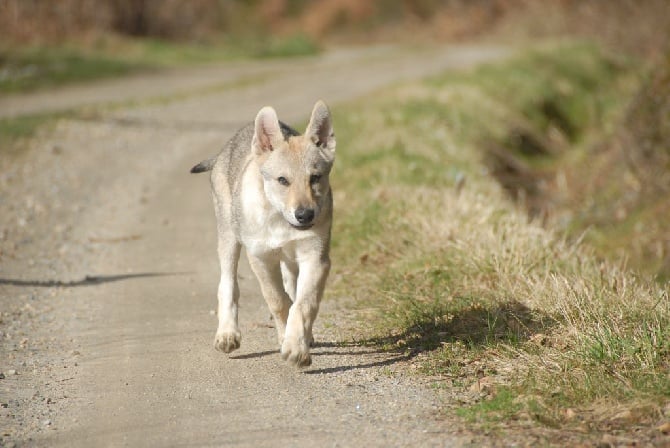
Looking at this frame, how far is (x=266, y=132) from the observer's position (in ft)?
20.1

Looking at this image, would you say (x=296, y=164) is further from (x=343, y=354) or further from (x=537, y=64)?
(x=537, y=64)

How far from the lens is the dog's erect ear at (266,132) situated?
6074 millimetres

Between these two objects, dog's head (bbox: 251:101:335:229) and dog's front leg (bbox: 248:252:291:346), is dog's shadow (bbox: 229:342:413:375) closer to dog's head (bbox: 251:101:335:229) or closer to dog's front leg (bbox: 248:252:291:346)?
dog's front leg (bbox: 248:252:291:346)

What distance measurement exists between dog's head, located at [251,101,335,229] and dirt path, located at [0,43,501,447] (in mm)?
1074

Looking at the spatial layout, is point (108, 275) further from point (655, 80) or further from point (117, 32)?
point (117, 32)

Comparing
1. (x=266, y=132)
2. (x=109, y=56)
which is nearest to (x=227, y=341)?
(x=266, y=132)

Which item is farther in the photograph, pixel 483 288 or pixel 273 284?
pixel 483 288

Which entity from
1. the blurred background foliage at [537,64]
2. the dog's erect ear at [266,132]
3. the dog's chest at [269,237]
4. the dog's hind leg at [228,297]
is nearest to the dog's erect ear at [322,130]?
the dog's erect ear at [266,132]

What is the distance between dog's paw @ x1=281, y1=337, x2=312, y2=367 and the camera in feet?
18.3

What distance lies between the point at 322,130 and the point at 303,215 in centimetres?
80

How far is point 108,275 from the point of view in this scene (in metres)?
8.26

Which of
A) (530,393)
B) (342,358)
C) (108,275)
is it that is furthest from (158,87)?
(530,393)

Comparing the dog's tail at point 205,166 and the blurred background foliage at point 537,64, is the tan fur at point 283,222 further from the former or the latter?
the blurred background foliage at point 537,64

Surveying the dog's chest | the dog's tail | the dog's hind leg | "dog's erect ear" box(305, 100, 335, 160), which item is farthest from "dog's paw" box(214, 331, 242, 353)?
the dog's tail
